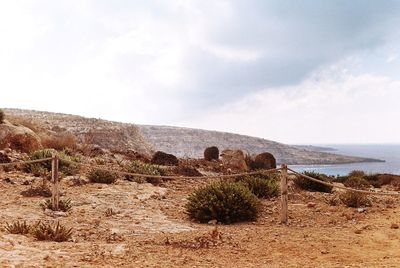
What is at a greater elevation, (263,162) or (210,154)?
(210,154)

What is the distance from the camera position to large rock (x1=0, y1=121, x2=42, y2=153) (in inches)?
748

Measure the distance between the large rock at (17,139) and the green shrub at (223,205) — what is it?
11292 millimetres

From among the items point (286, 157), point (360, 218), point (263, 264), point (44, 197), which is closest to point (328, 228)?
point (360, 218)

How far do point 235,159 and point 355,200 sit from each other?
533 inches

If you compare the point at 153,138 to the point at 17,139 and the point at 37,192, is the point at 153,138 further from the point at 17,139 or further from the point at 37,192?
the point at 37,192

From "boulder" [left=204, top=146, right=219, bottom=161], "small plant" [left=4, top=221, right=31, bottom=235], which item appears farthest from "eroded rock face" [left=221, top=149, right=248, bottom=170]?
"small plant" [left=4, top=221, right=31, bottom=235]

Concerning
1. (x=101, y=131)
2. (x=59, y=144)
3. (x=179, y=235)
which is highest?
(x=101, y=131)

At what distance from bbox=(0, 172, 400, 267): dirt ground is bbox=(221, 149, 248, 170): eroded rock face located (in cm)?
1197

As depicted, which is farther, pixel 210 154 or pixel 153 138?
pixel 153 138

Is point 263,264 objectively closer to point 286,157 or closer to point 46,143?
point 46,143

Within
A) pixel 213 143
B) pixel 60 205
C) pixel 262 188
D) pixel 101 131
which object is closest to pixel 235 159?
pixel 262 188

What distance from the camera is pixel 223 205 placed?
9.76 metres

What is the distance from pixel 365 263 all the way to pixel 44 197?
7.62m

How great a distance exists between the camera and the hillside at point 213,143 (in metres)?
66.8
